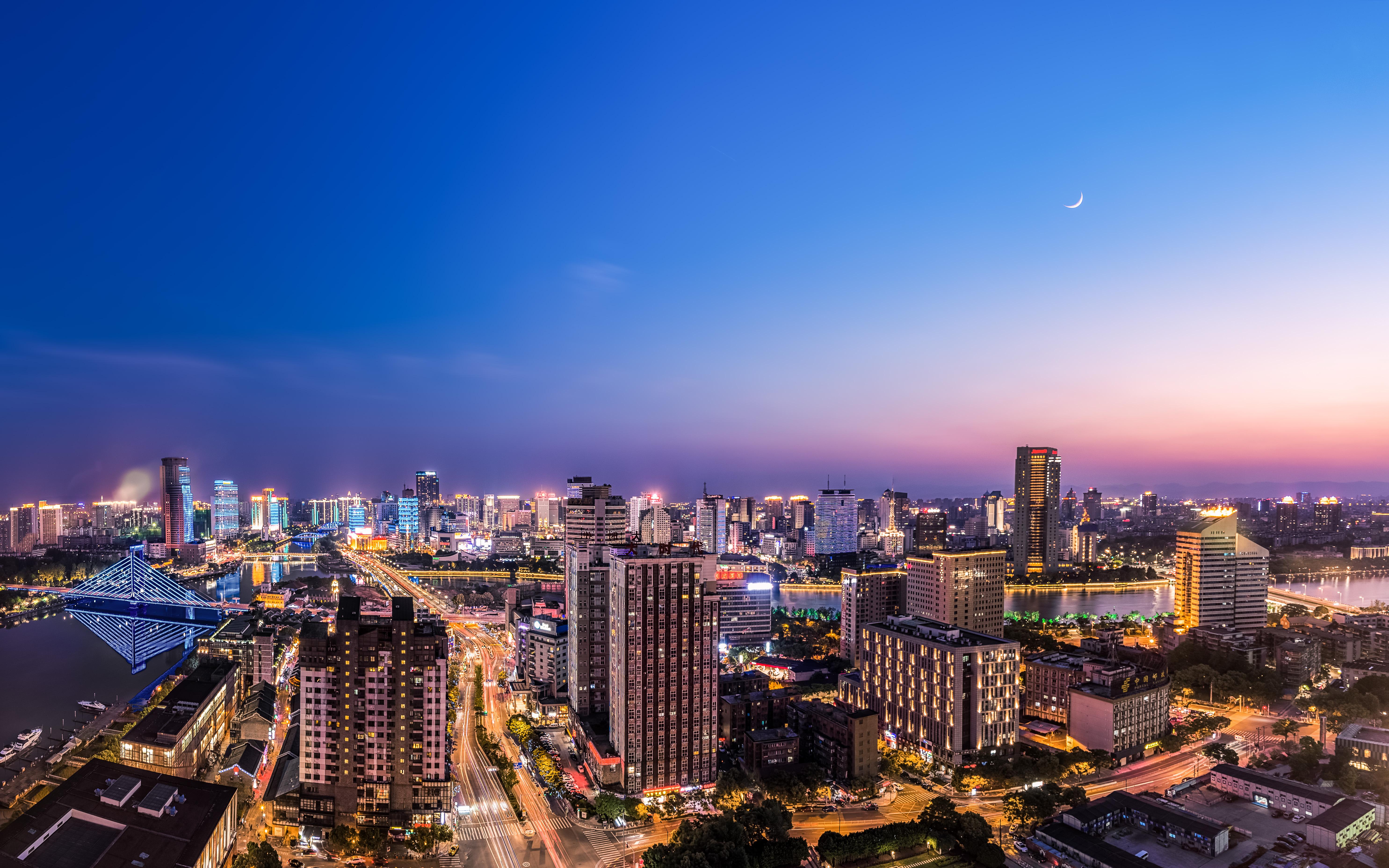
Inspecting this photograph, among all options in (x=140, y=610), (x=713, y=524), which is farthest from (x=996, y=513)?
(x=140, y=610)

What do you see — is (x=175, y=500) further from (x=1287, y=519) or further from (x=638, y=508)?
(x=1287, y=519)

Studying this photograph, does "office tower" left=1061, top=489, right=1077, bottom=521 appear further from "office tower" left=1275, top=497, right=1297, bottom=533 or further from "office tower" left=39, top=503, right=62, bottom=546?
"office tower" left=39, top=503, right=62, bottom=546

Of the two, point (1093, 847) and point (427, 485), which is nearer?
point (1093, 847)

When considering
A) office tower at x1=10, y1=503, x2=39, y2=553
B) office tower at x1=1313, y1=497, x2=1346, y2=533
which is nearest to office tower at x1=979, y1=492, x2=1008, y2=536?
office tower at x1=1313, y1=497, x2=1346, y2=533

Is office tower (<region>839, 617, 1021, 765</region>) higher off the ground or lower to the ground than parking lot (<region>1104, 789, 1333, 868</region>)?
higher

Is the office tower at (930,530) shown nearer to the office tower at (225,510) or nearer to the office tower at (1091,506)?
the office tower at (1091,506)
